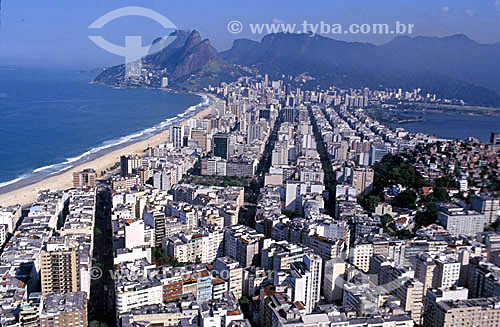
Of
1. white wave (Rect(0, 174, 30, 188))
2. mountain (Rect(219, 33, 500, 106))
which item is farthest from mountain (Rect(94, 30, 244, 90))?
white wave (Rect(0, 174, 30, 188))

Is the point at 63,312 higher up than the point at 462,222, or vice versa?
the point at 462,222

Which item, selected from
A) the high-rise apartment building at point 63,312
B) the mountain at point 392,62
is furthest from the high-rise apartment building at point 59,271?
the mountain at point 392,62

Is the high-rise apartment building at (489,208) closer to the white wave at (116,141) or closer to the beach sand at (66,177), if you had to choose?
the beach sand at (66,177)

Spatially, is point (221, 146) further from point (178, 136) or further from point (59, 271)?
point (59, 271)

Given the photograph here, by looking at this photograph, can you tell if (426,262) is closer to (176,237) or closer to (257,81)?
(176,237)

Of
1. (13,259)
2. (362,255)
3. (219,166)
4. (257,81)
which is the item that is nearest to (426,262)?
(362,255)

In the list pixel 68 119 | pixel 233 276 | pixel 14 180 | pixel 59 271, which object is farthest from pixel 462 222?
pixel 68 119
